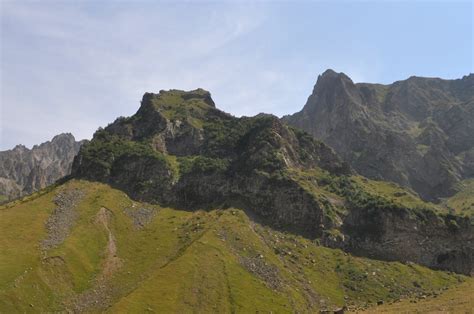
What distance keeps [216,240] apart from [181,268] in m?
18.9

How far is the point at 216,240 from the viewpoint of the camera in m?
143

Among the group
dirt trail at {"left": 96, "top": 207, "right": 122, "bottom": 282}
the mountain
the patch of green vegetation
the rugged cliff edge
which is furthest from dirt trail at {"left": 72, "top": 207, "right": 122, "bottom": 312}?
the patch of green vegetation

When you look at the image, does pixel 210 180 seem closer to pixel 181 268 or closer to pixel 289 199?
pixel 289 199

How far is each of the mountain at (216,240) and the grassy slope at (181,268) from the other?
364 mm

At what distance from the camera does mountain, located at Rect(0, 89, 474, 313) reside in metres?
119

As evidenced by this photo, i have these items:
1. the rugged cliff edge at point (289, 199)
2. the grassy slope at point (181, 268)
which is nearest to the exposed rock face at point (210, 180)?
the rugged cliff edge at point (289, 199)

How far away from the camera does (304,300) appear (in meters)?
127

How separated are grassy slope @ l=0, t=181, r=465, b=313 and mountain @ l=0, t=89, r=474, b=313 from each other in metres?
0.36

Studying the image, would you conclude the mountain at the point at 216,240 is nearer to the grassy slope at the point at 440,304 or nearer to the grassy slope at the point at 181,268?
the grassy slope at the point at 181,268

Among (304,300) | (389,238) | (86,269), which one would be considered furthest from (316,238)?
(86,269)

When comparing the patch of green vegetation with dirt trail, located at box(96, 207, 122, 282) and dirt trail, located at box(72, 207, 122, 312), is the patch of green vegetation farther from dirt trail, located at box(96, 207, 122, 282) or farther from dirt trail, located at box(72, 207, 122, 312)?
dirt trail, located at box(72, 207, 122, 312)

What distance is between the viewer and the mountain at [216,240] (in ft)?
389

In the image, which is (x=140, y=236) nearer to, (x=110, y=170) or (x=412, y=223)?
(x=110, y=170)

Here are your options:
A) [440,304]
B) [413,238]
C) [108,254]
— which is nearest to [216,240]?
[108,254]
